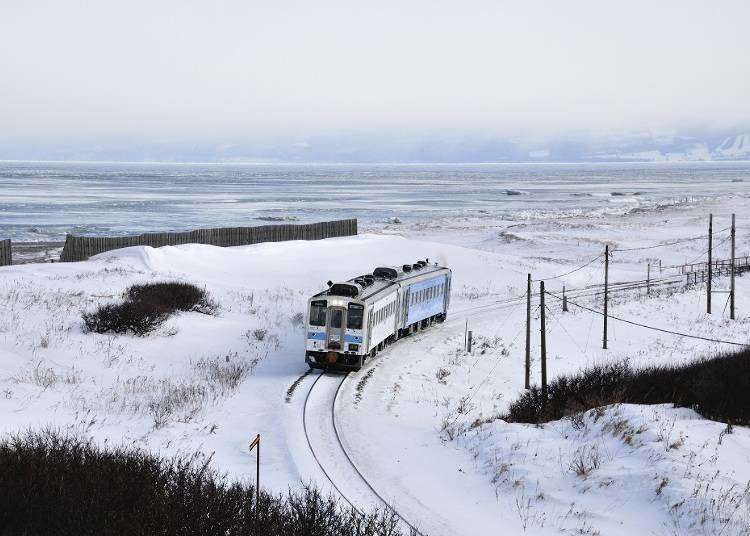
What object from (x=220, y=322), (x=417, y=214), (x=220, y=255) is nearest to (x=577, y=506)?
(x=220, y=322)

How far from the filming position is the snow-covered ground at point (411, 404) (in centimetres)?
1412

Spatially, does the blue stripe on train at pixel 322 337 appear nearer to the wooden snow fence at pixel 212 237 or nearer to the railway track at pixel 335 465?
the railway track at pixel 335 465

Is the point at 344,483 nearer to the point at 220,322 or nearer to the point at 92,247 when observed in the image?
the point at 220,322

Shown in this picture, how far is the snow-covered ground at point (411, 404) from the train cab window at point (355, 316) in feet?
5.27

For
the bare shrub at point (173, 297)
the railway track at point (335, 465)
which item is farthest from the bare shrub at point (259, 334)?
the railway track at point (335, 465)

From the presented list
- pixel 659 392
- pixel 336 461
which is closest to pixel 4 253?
pixel 336 461

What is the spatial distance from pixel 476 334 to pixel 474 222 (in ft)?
222

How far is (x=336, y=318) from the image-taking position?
2544 centimetres

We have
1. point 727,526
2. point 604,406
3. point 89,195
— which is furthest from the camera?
point 89,195

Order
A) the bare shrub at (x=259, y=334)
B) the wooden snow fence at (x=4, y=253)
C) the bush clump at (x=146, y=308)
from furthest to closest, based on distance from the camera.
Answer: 1. the wooden snow fence at (x=4, y=253)
2. the bare shrub at (x=259, y=334)
3. the bush clump at (x=146, y=308)

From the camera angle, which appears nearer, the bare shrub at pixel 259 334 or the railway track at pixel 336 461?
the railway track at pixel 336 461

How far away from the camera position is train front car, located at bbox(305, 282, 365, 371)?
25219mm

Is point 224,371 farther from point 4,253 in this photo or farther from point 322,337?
point 4,253

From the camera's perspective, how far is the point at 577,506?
1398cm
